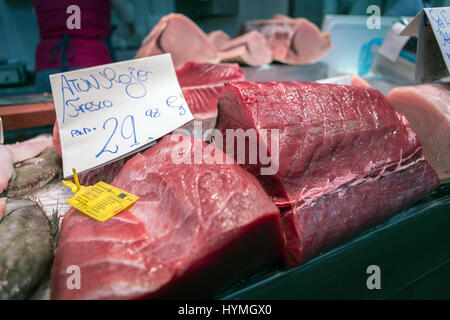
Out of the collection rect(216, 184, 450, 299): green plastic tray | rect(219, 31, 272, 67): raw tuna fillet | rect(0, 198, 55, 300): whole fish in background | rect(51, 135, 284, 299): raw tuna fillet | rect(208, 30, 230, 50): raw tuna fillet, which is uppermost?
rect(208, 30, 230, 50): raw tuna fillet

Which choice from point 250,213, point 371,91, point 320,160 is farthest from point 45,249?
point 371,91

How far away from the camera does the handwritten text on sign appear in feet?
3.87

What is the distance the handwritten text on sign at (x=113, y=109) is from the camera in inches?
46.4

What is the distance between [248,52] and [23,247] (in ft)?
8.71

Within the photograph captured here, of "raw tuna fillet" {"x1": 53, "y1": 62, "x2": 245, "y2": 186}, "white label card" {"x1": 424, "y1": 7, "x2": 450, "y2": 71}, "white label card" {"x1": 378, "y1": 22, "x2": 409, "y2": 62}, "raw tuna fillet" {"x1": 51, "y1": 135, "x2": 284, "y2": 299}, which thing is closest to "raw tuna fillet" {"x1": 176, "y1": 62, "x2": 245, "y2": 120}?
"raw tuna fillet" {"x1": 53, "y1": 62, "x2": 245, "y2": 186}

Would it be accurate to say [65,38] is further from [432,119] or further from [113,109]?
[432,119]

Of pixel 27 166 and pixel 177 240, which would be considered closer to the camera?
pixel 177 240

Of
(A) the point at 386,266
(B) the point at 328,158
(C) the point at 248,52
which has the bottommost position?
(A) the point at 386,266

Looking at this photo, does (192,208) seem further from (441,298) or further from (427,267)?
(441,298)

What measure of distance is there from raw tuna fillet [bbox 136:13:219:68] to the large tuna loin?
1.71m

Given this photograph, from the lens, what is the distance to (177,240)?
2.74 feet

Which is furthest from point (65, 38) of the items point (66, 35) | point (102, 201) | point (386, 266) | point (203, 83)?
point (386, 266)

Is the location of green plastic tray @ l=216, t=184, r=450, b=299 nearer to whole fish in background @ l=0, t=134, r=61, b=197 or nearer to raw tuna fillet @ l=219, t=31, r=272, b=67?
whole fish in background @ l=0, t=134, r=61, b=197

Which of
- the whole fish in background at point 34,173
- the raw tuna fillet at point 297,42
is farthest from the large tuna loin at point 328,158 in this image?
the raw tuna fillet at point 297,42
